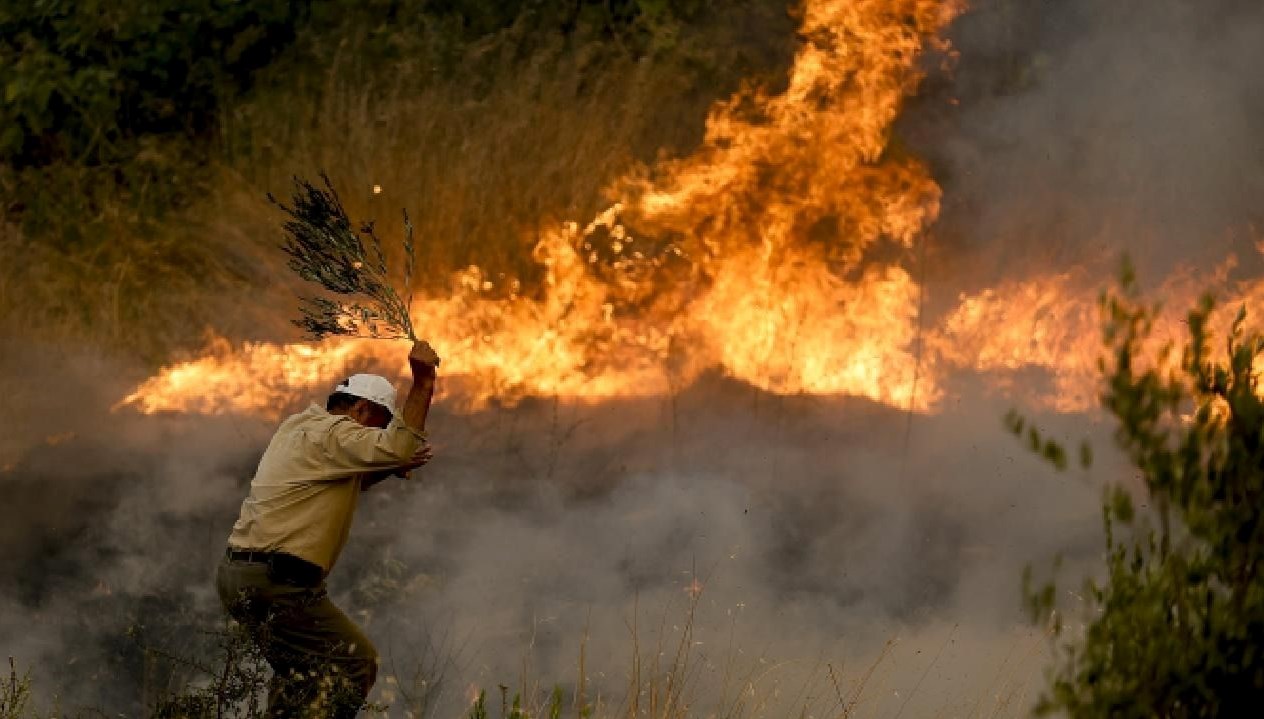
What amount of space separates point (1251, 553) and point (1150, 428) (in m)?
0.35

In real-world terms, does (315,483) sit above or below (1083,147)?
below

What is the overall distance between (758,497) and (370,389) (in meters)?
4.82

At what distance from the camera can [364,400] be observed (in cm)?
695

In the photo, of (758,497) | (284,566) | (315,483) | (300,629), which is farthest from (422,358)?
(758,497)

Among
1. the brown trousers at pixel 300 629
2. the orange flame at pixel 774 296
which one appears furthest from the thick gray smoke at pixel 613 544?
the brown trousers at pixel 300 629

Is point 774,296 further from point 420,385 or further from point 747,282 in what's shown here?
point 420,385

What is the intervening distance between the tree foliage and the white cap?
3618 mm

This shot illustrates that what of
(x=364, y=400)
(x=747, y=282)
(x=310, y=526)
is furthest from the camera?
(x=747, y=282)

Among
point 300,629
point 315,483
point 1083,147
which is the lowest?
point 300,629

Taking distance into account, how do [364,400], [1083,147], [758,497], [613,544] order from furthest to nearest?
[1083,147], [758,497], [613,544], [364,400]

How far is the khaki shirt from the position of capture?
6.55 metres

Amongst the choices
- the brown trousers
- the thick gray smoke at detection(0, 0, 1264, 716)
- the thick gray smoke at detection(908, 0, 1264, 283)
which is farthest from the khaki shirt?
the thick gray smoke at detection(908, 0, 1264, 283)

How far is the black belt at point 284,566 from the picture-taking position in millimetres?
6617

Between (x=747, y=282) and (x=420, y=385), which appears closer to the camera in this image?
(x=420, y=385)
